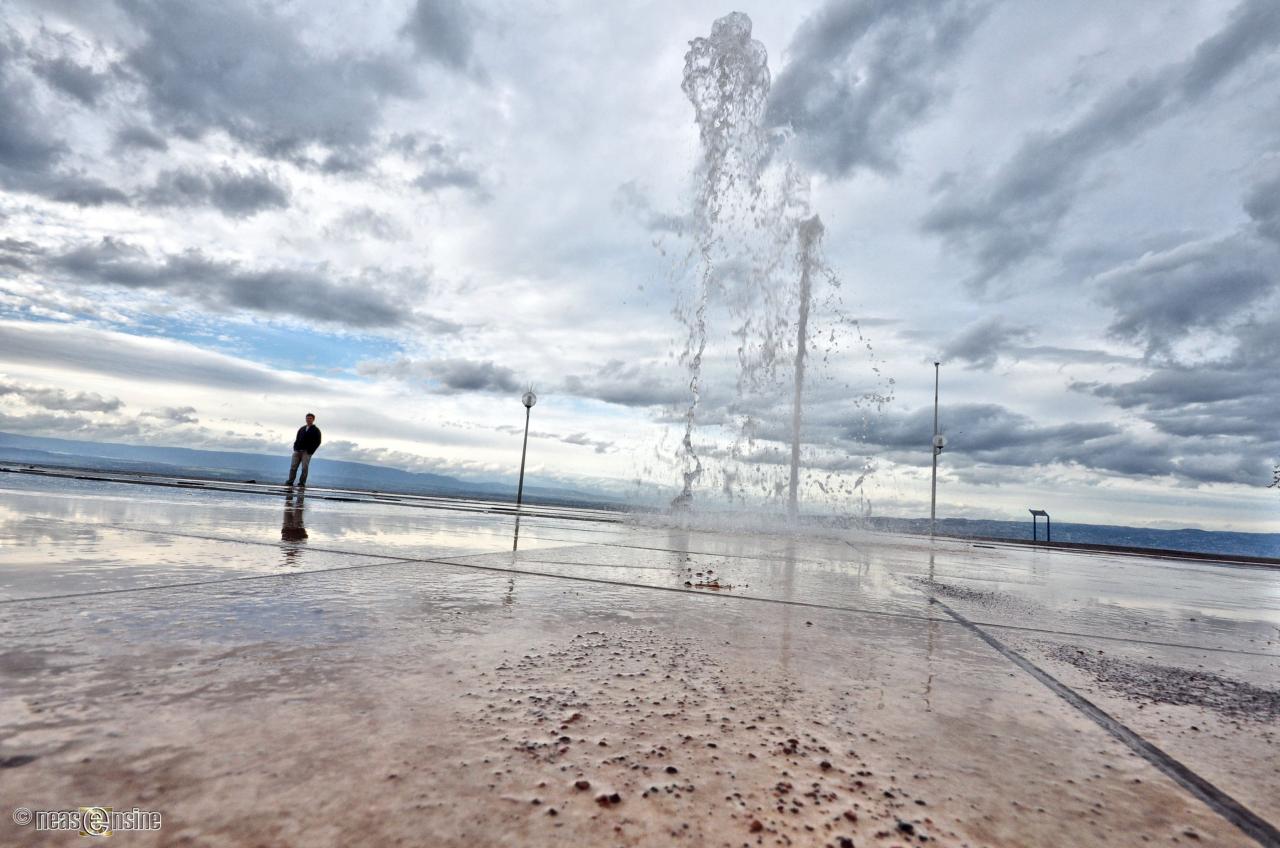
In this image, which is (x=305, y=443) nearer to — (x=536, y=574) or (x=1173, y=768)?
(x=536, y=574)

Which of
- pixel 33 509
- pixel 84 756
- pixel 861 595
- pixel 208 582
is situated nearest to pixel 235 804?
pixel 84 756

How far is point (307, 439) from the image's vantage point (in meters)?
13.7

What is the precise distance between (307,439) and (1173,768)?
14.9 m

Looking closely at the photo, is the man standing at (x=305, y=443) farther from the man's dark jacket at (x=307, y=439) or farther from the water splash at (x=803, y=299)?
the water splash at (x=803, y=299)

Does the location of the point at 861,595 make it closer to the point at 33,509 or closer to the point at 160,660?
the point at 160,660

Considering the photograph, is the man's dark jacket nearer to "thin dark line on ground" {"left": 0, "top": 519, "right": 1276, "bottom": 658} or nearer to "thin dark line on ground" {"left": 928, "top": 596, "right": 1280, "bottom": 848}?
"thin dark line on ground" {"left": 0, "top": 519, "right": 1276, "bottom": 658}

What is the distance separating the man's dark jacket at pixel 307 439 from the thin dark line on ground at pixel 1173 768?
14.1m

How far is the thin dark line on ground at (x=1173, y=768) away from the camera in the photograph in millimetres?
1142

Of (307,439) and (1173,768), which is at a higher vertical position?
(307,439)

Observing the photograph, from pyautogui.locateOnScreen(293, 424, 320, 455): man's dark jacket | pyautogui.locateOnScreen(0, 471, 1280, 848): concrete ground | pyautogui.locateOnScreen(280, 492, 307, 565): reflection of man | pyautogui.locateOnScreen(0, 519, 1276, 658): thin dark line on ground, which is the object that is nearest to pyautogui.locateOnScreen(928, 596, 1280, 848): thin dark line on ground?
pyautogui.locateOnScreen(0, 471, 1280, 848): concrete ground

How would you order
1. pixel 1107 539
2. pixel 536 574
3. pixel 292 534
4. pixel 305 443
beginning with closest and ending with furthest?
1. pixel 536 574
2. pixel 292 534
3. pixel 305 443
4. pixel 1107 539

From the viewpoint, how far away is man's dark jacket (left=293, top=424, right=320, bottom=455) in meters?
13.6

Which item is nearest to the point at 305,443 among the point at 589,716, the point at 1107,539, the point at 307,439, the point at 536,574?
the point at 307,439

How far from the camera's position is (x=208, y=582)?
274cm
